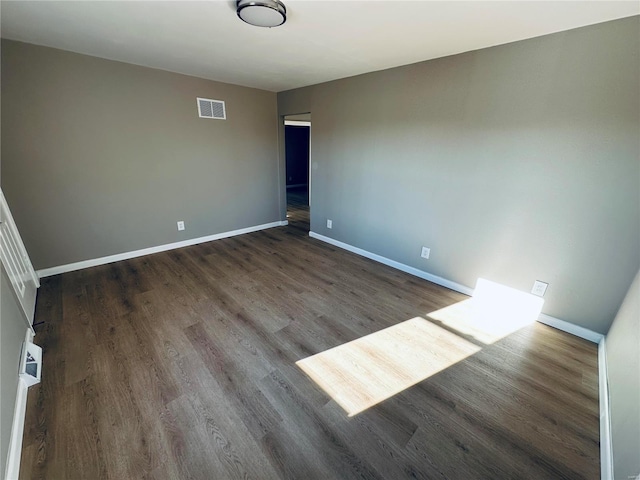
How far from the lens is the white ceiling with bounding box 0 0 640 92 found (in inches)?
62.2

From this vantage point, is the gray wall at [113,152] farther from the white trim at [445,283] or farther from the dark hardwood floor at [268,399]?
the white trim at [445,283]

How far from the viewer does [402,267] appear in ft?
10.4

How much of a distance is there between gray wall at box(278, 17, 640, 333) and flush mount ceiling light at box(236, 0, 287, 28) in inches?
62.2

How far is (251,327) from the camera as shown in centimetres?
209

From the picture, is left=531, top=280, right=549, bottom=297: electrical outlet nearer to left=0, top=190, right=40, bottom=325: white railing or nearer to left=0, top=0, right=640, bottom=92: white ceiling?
left=0, top=0, right=640, bottom=92: white ceiling

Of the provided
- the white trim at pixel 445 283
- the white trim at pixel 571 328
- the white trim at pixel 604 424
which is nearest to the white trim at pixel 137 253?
the white trim at pixel 445 283

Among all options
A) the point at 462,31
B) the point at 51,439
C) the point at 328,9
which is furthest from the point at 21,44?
the point at 462,31

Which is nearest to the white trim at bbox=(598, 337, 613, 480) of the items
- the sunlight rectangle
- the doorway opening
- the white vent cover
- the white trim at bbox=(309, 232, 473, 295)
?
the sunlight rectangle

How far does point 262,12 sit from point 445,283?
2852 mm

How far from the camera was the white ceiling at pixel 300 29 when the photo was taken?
1.58 m

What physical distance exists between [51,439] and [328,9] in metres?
2.84

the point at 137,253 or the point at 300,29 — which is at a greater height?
the point at 300,29

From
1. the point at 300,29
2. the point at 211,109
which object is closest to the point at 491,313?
the point at 300,29

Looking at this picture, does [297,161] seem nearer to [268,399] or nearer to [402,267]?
[402,267]
